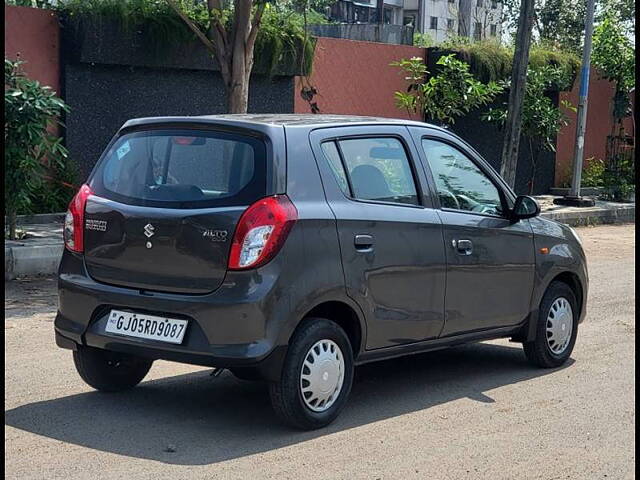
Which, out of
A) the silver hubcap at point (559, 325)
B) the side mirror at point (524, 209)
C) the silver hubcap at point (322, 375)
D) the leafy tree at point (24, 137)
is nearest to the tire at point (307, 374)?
the silver hubcap at point (322, 375)

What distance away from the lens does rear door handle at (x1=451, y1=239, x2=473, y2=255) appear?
6715mm

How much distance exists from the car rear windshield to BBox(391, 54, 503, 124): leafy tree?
1220 centimetres

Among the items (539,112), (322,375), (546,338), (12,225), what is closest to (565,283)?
(546,338)

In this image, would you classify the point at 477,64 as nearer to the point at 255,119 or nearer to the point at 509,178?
the point at 509,178

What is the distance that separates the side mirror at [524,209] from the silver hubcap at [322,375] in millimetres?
1856

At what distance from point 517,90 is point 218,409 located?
43.0 feet

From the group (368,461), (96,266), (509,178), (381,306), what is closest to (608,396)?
(381,306)

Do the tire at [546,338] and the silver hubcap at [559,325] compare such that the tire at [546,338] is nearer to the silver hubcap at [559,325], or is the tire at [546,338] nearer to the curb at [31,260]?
the silver hubcap at [559,325]

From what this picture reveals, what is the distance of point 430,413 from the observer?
6359 millimetres

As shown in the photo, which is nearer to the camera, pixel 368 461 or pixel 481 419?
pixel 368 461

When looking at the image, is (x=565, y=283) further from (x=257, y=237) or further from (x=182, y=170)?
(x=182, y=170)

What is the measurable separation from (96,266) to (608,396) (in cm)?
322

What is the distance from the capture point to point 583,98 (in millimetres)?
19750

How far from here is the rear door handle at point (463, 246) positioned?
6715mm
